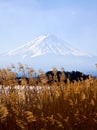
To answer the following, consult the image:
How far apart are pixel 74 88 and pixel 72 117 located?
1.53 feet

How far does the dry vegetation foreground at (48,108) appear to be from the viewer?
6.26 m

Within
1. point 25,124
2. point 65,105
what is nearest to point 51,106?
Answer: point 65,105

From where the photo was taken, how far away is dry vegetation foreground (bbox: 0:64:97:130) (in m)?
6.26

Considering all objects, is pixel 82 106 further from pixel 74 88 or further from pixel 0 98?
pixel 0 98

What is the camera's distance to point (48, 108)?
6.70 meters

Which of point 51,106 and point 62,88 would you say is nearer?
point 51,106

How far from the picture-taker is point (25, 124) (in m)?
6.15

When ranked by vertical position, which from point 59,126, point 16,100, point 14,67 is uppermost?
point 14,67

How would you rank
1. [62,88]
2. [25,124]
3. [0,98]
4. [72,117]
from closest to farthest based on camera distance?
[25,124]
[72,117]
[0,98]
[62,88]

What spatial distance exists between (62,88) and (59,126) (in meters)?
1.40

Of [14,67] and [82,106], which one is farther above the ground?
[14,67]

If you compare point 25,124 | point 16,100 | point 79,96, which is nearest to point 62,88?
point 79,96

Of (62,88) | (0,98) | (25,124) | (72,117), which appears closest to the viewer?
(25,124)

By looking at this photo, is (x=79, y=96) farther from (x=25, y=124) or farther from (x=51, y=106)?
(x=25, y=124)
